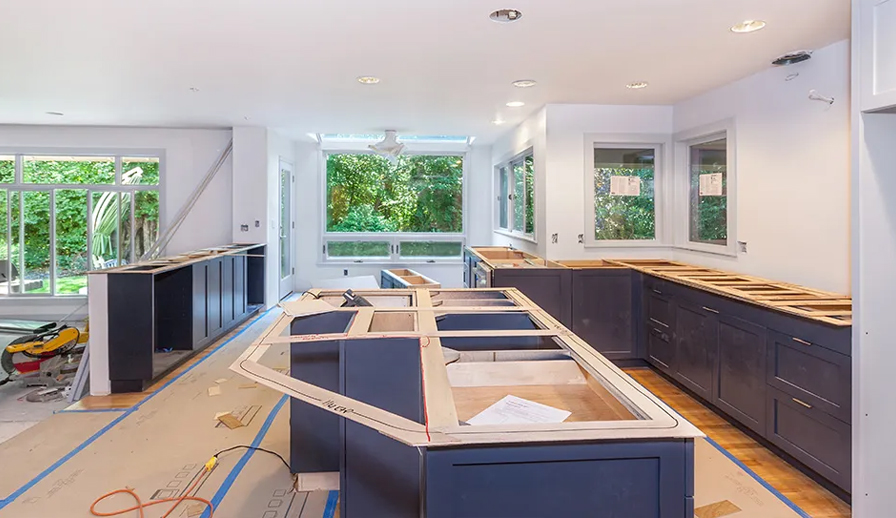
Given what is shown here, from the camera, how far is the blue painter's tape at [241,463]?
2.62 meters

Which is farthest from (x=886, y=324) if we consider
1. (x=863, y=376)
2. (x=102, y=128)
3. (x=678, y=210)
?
(x=102, y=128)

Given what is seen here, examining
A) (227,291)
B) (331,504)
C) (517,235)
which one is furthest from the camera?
(517,235)

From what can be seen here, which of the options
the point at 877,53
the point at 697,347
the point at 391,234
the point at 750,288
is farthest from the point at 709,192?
the point at 391,234

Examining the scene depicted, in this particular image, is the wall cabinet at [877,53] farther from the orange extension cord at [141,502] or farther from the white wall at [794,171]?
the orange extension cord at [141,502]

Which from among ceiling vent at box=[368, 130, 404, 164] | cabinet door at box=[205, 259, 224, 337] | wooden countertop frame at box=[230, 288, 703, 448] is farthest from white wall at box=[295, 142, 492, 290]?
wooden countertop frame at box=[230, 288, 703, 448]

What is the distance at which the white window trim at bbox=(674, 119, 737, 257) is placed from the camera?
440 cm

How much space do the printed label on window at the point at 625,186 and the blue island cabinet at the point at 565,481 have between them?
14.8 ft

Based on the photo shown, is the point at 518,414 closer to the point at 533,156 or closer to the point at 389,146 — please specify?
the point at 533,156

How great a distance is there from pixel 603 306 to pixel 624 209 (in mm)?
1160

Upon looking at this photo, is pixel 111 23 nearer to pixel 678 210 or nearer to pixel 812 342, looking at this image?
pixel 812 342

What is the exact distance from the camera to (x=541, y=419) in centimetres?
150

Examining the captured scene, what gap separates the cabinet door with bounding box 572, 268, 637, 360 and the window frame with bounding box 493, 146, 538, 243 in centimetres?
109

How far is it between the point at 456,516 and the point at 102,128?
7.99m

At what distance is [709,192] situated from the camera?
188 inches
